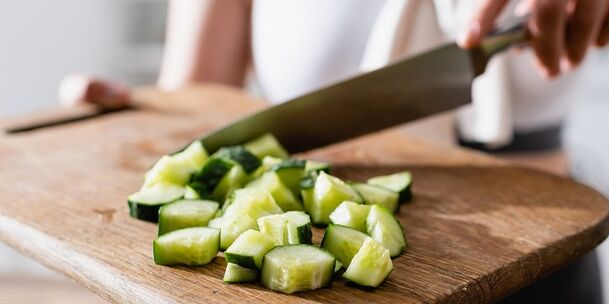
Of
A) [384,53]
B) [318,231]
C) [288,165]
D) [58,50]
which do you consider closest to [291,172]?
[288,165]

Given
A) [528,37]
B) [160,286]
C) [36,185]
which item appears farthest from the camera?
[528,37]

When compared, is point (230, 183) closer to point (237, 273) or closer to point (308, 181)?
point (308, 181)

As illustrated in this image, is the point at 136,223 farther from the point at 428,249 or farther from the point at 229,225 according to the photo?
the point at 428,249

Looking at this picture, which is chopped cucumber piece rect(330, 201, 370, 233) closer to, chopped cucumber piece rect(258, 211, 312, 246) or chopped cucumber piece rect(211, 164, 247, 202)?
chopped cucumber piece rect(258, 211, 312, 246)

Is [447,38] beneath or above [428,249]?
above

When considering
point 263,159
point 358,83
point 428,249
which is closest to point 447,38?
point 358,83

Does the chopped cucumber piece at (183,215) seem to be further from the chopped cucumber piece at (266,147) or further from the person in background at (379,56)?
the person in background at (379,56)

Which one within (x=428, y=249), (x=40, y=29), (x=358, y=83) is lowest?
(x=40, y=29)
